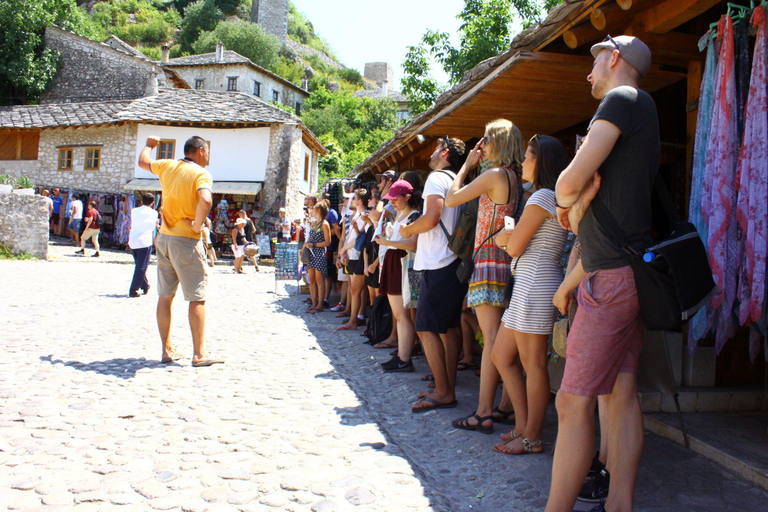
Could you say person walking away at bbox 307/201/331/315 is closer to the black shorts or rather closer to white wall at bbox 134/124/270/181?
the black shorts

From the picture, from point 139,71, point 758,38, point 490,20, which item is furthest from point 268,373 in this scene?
point 139,71

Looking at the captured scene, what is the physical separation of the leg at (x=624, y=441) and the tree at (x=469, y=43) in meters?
17.2

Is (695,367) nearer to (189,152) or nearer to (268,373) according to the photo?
(268,373)

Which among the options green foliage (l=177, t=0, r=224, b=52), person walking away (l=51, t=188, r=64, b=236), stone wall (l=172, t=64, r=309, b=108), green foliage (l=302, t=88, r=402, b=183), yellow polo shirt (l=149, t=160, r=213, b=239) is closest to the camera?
yellow polo shirt (l=149, t=160, r=213, b=239)

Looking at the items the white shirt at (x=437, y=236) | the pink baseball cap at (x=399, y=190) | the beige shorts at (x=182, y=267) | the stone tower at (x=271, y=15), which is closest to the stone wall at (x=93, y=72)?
the beige shorts at (x=182, y=267)

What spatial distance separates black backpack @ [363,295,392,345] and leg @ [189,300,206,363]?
79.9 inches

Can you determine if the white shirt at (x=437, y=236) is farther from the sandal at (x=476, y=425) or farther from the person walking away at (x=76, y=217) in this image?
the person walking away at (x=76, y=217)

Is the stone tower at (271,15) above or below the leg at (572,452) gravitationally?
above

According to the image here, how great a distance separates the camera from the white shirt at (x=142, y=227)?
9.78 m

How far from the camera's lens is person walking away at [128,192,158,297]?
980 cm

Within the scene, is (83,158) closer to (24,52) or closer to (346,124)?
(24,52)

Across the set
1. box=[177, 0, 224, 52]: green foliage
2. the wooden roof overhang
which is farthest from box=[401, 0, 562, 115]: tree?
box=[177, 0, 224, 52]: green foliage

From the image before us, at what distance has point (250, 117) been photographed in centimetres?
2459

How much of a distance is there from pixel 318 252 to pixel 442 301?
18.2ft
